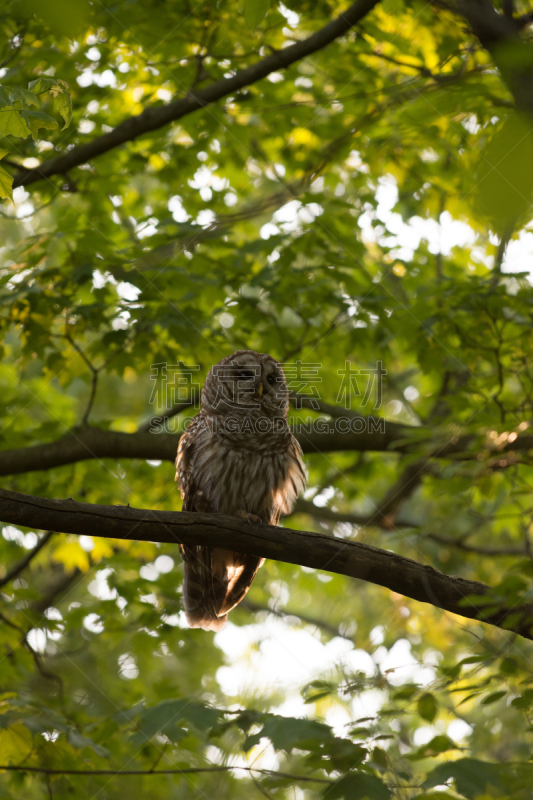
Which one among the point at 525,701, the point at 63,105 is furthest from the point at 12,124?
the point at 525,701

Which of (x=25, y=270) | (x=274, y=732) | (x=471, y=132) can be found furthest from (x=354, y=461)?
(x=274, y=732)

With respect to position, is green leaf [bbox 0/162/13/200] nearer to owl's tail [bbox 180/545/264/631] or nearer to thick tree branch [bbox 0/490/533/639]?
thick tree branch [bbox 0/490/533/639]

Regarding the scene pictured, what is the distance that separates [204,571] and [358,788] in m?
2.40

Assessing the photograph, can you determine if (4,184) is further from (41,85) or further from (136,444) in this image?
(136,444)

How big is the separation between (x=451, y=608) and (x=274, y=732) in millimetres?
1005

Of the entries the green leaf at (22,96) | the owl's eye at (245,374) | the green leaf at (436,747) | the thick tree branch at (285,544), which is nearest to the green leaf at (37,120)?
the green leaf at (22,96)

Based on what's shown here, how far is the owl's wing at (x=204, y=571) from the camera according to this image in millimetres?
4344

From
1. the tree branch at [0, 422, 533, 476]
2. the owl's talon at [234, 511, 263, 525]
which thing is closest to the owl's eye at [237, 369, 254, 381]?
the tree branch at [0, 422, 533, 476]

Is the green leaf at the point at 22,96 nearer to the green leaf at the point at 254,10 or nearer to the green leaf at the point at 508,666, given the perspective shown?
the green leaf at the point at 254,10

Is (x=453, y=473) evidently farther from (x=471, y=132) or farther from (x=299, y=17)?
(x=299, y=17)

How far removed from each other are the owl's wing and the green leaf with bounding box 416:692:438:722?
2207 mm

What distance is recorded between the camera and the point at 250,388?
4367 millimetres

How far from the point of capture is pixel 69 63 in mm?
4426

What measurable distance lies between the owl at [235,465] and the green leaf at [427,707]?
2.11 meters
